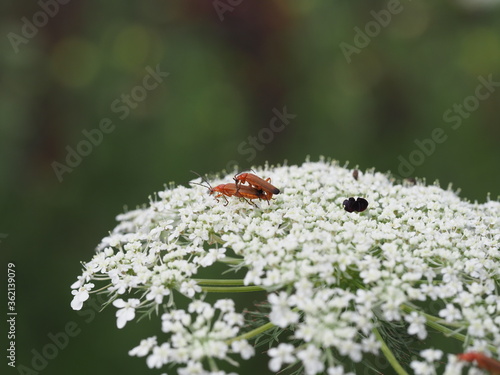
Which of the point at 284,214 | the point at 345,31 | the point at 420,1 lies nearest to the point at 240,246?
the point at 284,214

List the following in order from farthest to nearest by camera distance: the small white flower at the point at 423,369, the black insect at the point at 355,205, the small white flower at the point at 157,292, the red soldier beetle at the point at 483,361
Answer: the black insect at the point at 355,205 < the small white flower at the point at 157,292 < the small white flower at the point at 423,369 < the red soldier beetle at the point at 483,361

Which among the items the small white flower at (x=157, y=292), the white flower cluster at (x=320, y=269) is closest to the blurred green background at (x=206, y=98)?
the white flower cluster at (x=320, y=269)

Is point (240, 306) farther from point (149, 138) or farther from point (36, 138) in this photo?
point (36, 138)

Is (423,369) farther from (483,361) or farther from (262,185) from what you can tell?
(262,185)

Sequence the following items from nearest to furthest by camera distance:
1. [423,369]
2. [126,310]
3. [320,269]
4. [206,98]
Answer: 1. [423,369]
2. [320,269]
3. [126,310]
4. [206,98]

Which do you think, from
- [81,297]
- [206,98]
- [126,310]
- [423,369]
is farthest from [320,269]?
[206,98]

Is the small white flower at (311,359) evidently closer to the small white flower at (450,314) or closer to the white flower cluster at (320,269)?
the white flower cluster at (320,269)

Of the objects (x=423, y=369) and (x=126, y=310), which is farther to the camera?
(x=126, y=310)

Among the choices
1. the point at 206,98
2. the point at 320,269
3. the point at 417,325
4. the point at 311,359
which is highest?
the point at 206,98
